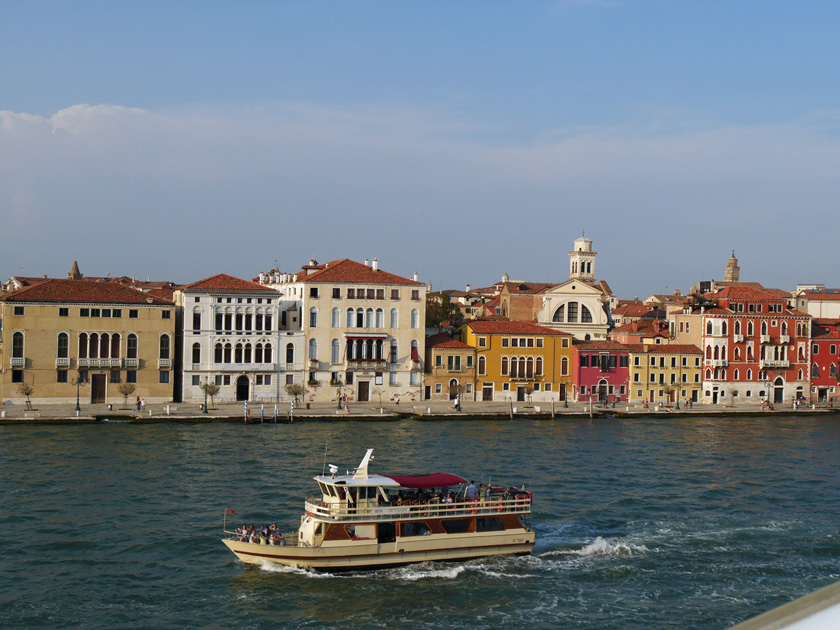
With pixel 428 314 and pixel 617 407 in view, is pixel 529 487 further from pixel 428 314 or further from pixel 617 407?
pixel 428 314

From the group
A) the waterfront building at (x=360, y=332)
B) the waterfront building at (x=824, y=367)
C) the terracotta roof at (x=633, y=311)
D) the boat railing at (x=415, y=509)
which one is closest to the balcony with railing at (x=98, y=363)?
the waterfront building at (x=360, y=332)

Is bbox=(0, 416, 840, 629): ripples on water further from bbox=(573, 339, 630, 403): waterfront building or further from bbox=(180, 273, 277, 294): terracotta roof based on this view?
bbox=(573, 339, 630, 403): waterfront building

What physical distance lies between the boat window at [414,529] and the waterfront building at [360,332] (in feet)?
104

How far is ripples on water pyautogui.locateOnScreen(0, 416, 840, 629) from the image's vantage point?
1889 centimetres

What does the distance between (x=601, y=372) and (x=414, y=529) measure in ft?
127

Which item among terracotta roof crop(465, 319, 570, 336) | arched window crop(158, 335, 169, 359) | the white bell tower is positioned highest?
the white bell tower

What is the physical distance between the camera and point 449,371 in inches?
2238

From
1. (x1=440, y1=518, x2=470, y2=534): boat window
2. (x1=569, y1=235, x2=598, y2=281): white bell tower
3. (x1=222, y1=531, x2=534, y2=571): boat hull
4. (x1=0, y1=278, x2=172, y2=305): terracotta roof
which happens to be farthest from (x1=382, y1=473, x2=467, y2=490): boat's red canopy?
(x1=569, y1=235, x2=598, y2=281): white bell tower

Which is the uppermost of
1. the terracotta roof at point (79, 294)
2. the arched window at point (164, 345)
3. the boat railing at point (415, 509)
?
the terracotta roof at point (79, 294)

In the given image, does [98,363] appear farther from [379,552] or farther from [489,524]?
[489,524]

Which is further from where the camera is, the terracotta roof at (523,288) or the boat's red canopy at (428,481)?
the terracotta roof at (523,288)

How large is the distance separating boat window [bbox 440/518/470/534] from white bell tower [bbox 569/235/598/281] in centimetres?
5793

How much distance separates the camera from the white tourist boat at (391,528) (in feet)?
71.2

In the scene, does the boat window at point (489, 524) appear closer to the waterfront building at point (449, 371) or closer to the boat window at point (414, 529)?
the boat window at point (414, 529)
